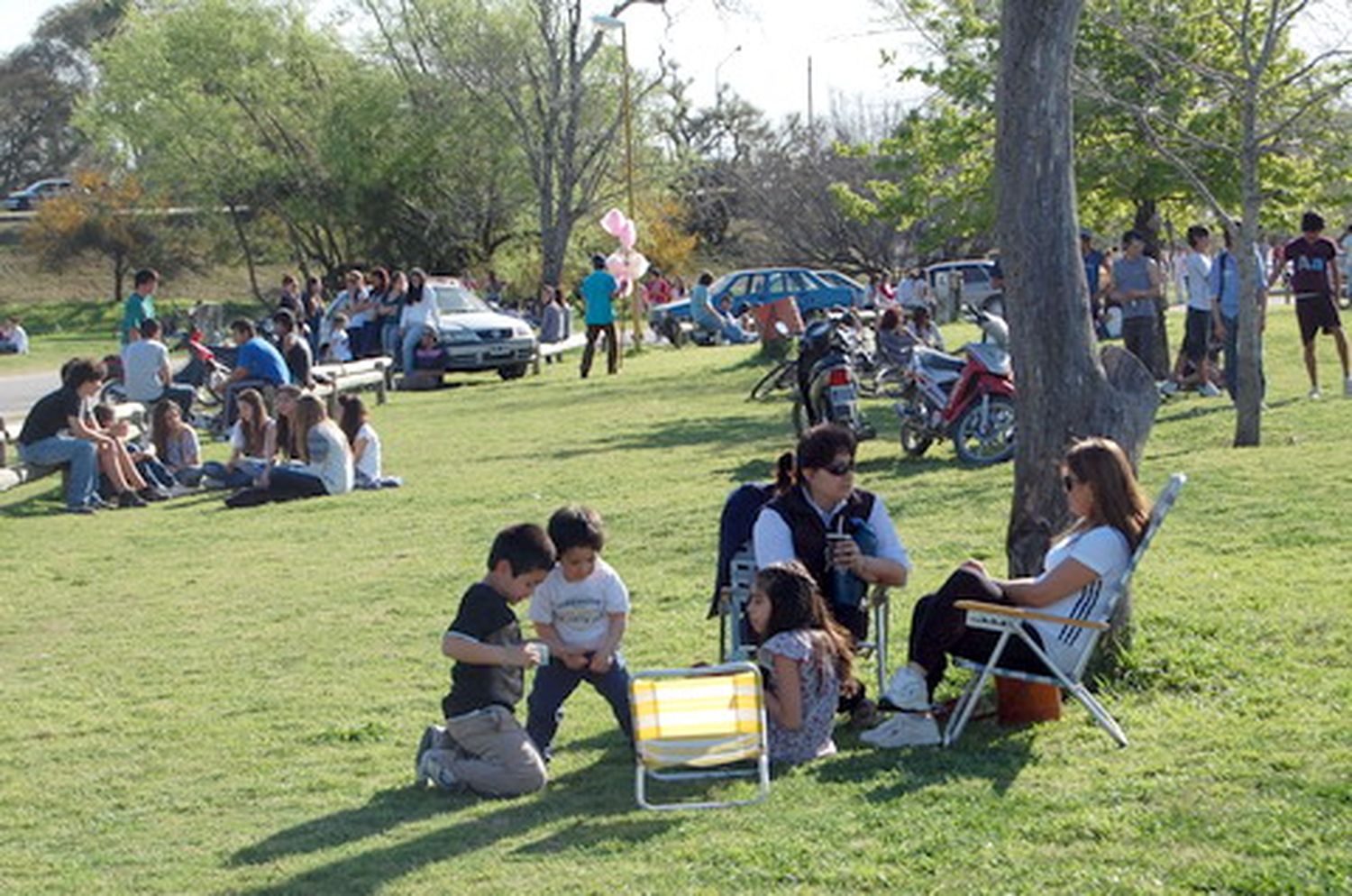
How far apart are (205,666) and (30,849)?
3344mm

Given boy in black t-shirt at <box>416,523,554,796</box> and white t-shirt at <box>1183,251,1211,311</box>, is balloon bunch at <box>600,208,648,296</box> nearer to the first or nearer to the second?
white t-shirt at <box>1183,251,1211,311</box>

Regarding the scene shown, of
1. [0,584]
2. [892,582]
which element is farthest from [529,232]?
[892,582]

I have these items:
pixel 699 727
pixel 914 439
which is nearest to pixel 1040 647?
pixel 699 727

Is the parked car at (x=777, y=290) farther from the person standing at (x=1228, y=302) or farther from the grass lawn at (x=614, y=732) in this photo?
the grass lawn at (x=614, y=732)

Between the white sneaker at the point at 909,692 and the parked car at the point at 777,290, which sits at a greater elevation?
the parked car at the point at 777,290

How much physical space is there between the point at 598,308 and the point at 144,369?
1151 centimetres

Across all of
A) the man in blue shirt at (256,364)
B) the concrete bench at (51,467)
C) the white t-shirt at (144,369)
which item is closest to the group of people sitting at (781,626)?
the concrete bench at (51,467)

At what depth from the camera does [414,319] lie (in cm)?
3128

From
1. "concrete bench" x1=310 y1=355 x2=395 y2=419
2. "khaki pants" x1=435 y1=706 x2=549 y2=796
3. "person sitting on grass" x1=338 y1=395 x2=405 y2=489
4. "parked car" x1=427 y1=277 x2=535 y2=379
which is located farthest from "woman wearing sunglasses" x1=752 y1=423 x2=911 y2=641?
"parked car" x1=427 y1=277 x2=535 y2=379

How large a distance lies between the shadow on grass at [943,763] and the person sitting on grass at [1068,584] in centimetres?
25

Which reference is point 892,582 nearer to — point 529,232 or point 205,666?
point 205,666

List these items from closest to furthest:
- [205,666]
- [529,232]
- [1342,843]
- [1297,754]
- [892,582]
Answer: [1342,843], [1297,754], [892,582], [205,666], [529,232]

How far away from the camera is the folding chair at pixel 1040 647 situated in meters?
7.09

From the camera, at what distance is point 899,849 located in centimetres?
602
